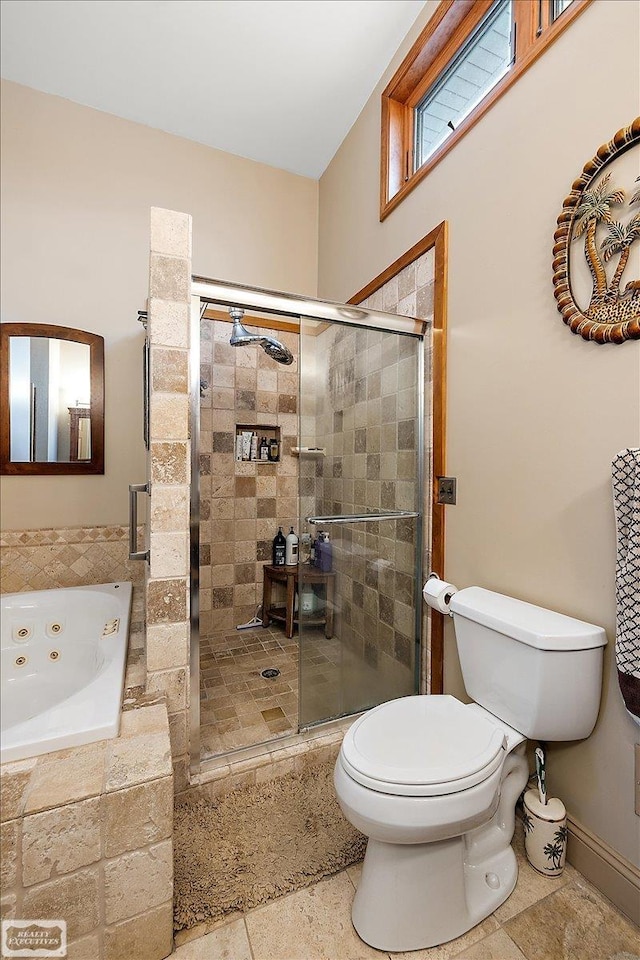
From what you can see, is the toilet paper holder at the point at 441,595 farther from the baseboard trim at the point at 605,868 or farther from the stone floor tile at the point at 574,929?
the stone floor tile at the point at 574,929

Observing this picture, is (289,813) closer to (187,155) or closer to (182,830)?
(182,830)

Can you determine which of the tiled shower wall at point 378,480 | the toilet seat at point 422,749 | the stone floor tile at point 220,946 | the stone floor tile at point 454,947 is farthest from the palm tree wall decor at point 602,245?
the stone floor tile at point 220,946

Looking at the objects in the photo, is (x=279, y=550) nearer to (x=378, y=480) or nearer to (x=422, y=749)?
(x=378, y=480)

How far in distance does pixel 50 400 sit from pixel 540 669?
243 centimetres

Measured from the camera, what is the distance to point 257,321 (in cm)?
280

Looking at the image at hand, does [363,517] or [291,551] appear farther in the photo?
[291,551]

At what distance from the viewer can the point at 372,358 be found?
1.84 meters

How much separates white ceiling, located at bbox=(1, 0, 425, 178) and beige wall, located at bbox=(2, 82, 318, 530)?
14 cm

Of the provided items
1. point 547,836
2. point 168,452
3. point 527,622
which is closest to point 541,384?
point 527,622

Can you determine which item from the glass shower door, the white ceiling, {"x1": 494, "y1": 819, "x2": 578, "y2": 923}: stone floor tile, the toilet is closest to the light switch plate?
the glass shower door

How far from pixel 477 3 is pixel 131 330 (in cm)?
208

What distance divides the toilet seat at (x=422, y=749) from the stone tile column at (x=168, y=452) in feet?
2.08

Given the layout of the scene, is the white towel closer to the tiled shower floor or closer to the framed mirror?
the tiled shower floor

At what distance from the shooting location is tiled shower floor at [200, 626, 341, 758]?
1710mm
